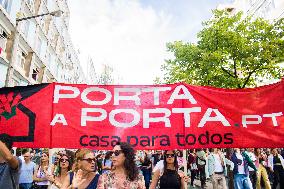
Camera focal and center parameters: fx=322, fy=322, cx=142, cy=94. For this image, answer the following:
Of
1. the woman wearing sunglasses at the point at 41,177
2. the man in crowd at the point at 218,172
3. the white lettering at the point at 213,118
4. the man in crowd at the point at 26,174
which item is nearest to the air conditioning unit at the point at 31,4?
the woman wearing sunglasses at the point at 41,177

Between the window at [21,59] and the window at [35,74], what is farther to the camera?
the window at [35,74]

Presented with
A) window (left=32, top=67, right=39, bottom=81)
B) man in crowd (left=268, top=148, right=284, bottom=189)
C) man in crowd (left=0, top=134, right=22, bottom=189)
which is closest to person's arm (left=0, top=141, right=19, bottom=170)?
man in crowd (left=0, top=134, right=22, bottom=189)

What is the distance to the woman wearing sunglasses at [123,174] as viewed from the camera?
3721 mm

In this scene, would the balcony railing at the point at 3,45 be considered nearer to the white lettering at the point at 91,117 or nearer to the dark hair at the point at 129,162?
the white lettering at the point at 91,117

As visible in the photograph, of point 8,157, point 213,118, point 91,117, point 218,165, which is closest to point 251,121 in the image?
point 213,118

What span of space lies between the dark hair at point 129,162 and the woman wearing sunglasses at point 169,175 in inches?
31.6

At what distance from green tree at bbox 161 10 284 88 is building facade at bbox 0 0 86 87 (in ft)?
35.8

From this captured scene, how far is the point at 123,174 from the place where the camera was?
152 inches

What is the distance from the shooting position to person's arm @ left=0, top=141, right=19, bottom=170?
3674 mm

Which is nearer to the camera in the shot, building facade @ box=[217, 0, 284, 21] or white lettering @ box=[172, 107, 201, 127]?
white lettering @ box=[172, 107, 201, 127]

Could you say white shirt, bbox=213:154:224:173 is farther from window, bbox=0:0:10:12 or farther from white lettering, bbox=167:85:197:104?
window, bbox=0:0:10:12

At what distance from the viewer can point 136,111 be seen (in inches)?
212

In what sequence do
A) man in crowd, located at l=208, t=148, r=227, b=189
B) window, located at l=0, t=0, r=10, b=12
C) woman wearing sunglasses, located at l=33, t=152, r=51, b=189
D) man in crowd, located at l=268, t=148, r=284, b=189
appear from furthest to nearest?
1. window, located at l=0, t=0, r=10, b=12
2. man in crowd, located at l=268, t=148, r=284, b=189
3. man in crowd, located at l=208, t=148, r=227, b=189
4. woman wearing sunglasses, located at l=33, t=152, r=51, b=189

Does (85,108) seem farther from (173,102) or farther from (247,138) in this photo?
(247,138)
